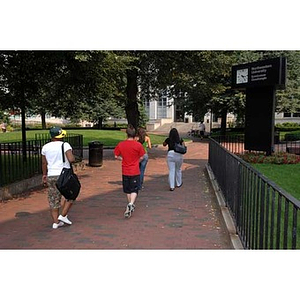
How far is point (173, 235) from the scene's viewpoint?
5.51 m

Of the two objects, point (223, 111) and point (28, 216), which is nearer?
point (28, 216)

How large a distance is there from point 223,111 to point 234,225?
80.4ft

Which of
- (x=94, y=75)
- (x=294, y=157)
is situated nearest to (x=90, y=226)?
(x=94, y=75)

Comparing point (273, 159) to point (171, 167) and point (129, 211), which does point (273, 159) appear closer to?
point (171, 167)

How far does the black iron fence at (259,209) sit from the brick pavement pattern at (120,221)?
1.55 ft

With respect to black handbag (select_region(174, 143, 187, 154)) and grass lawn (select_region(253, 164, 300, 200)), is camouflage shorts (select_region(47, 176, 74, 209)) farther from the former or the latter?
grass lawn (select_region(253, 164, 300, 200))

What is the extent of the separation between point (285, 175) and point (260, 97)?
4868mm

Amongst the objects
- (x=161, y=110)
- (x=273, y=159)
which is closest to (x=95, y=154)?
(x=273, y=159)

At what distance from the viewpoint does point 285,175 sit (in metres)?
10.4

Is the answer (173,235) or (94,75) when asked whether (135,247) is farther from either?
(94,75)

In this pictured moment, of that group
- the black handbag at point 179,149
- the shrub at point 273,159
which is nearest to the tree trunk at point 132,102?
the shrub at point 273,159

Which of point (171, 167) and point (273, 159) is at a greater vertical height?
point (171, 167)

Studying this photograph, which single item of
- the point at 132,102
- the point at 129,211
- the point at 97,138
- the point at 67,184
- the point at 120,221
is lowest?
the point at 97,138

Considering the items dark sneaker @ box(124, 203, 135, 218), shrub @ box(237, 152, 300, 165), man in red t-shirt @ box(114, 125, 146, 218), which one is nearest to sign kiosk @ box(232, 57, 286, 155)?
shrub @ box(237, 152, 300, 165)
